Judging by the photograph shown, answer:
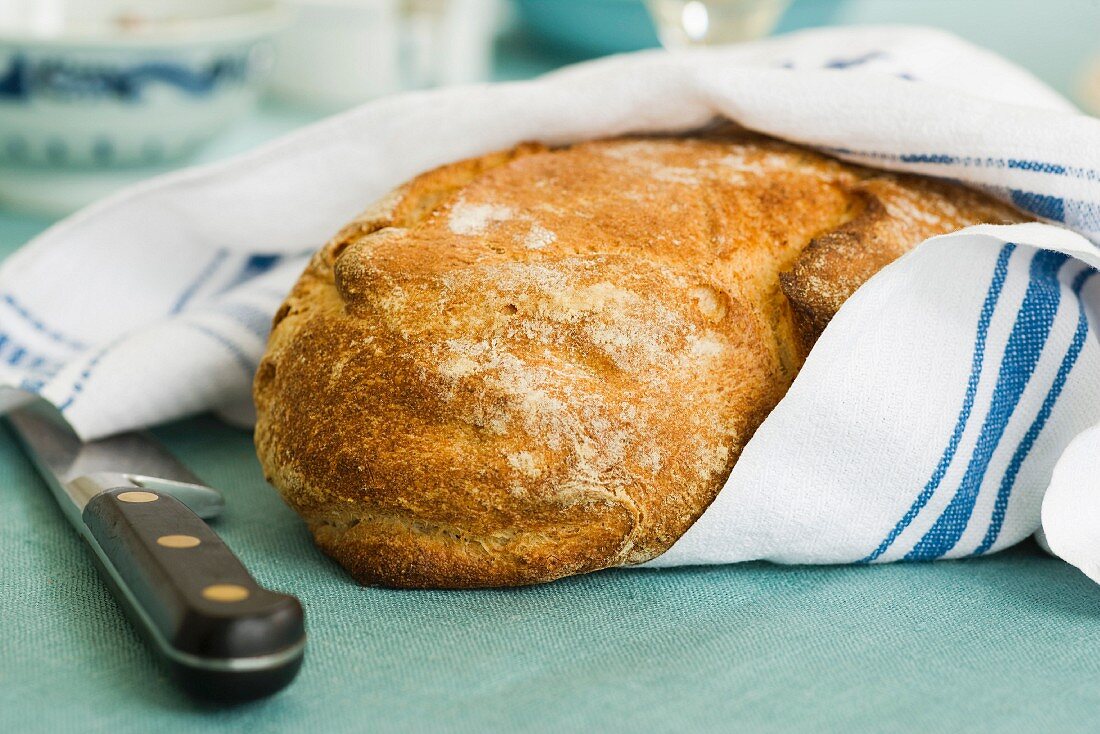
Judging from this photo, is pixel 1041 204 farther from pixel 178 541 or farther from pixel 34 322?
pixel 34 322

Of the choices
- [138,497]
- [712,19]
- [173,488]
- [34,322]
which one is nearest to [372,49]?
[712,19]

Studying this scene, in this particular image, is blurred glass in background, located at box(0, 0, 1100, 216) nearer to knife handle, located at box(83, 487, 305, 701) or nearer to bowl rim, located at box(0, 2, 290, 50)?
bowl rim, located at box(0, 2, 290, 50)

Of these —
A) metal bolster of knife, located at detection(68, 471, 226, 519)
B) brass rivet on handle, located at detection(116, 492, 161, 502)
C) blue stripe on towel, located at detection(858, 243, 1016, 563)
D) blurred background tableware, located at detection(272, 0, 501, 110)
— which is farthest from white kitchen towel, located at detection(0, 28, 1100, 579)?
blurred background tableware, located at detection(272, 0, 501, 110)

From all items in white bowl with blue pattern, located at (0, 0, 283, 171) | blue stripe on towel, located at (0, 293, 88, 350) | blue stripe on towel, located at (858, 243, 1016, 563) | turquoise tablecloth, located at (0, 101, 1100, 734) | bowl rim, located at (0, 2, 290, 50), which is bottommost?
turquoise tablecloth, located at (0, 101, 1100, 734)

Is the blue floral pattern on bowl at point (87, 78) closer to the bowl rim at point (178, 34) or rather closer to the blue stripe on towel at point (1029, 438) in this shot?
the bowl rim at point (178, 34)

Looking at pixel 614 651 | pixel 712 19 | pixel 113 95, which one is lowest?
pixel 614 651

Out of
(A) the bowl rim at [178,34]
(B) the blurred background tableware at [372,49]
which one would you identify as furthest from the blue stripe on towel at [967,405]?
(B) the blurred background tableware at [372,49]

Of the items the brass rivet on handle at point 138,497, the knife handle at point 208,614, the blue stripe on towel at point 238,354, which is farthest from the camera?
the blue stripe on towel at point 238,354
